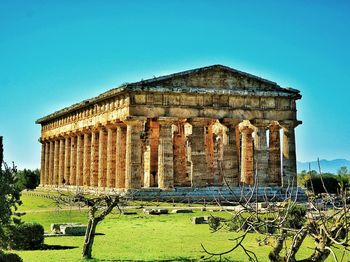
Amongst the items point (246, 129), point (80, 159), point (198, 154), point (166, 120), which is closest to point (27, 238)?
point (166, 120)

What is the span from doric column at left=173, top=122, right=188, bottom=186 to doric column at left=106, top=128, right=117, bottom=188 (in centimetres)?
511

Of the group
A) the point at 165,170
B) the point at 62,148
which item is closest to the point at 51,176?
the point at 62,148

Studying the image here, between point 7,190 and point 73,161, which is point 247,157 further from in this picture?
point 7,190

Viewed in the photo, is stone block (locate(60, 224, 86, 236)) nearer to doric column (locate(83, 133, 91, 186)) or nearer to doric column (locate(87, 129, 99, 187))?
doric column (locate(87, 129, 99, 187))

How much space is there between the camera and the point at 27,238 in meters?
15.7

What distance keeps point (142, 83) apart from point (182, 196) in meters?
8.33

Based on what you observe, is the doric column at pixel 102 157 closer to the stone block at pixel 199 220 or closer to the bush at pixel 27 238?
the stone block at pixel 199 220

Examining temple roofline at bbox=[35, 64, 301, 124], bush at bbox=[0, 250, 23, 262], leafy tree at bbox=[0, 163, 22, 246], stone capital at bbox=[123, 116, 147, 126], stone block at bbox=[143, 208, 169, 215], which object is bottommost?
bush at bbox=[0, 250, 23, 262]

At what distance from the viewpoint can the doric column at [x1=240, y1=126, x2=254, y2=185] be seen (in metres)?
42.2

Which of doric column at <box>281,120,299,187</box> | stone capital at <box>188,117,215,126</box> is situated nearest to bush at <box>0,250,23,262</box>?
stone capital at <box>188,117,215,126</box>

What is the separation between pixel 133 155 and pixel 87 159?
11119 millimetres

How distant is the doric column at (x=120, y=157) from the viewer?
38.6m

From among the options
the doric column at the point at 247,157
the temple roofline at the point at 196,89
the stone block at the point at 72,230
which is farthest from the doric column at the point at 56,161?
the stone block at the point at 72,230

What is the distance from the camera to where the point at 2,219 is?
39.1 ft
